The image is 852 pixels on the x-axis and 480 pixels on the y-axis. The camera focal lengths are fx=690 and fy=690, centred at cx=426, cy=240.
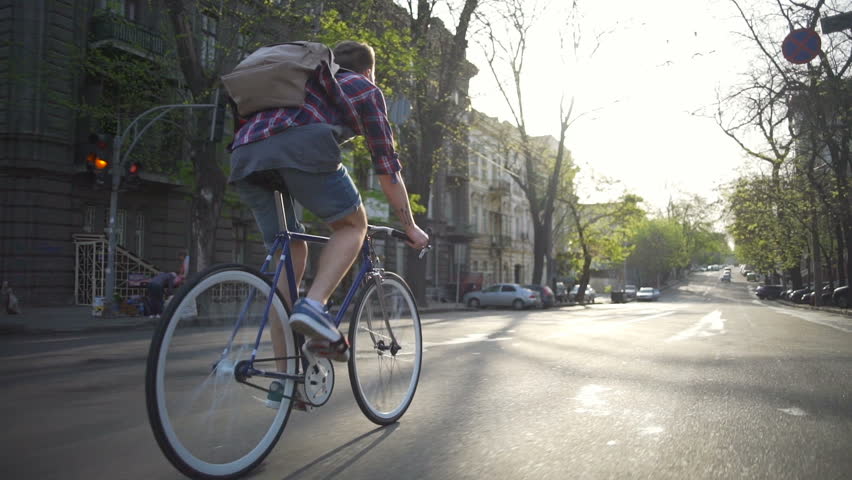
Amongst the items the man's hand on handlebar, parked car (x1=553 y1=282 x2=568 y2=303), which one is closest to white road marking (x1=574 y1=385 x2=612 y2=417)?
the man's hand on handlebar

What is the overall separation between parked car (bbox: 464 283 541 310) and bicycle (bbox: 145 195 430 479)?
3595cm

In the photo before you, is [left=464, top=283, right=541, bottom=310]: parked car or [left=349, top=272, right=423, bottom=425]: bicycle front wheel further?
[left=464, top=283, right=541, bottom=310]: parked car

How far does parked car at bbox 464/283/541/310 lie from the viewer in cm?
3900

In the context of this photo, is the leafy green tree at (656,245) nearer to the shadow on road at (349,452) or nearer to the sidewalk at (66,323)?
the sidewalk at (66,323)

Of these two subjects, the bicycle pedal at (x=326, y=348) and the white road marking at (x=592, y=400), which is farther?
the white road marking at (x=592, y=400)

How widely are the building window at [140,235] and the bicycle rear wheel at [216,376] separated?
24944 millimetres

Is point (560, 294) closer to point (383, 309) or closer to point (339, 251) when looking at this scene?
point (383, 309)

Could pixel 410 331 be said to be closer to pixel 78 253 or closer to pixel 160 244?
pixel 78 253

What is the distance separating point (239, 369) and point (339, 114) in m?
1.15

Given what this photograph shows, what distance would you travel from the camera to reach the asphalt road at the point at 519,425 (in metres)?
2.62

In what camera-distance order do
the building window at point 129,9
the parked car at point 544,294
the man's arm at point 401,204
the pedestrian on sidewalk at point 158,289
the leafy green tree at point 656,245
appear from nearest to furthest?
the man's arm at point 401,204, the pedestrian on sidewalk at point 158,289, the building window at point 129,9, the parked car at point 544,294, the leafy green tree at point 656,245

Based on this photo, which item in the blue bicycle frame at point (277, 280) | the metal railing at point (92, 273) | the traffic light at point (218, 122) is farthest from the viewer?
the metal railing at point (92, 273)

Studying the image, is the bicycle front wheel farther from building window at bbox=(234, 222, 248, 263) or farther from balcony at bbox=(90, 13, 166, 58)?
building window at bbox=(234, 222, 248, 263)

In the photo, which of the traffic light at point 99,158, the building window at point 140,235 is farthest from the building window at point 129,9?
the traffic light at point 99,158
